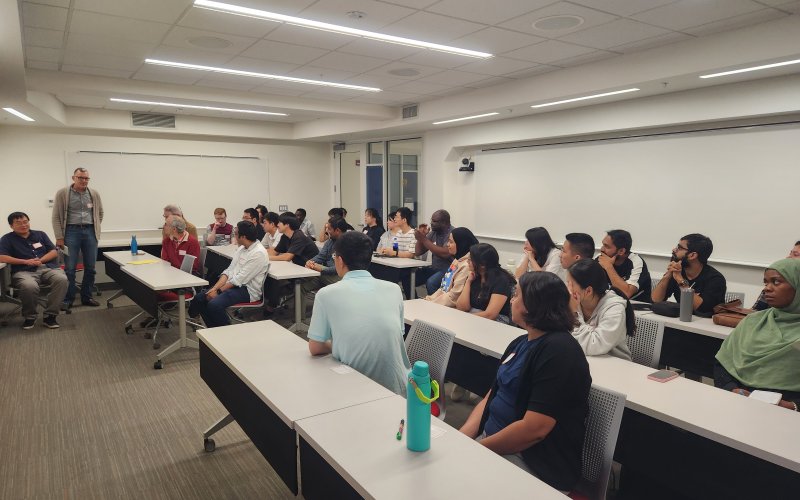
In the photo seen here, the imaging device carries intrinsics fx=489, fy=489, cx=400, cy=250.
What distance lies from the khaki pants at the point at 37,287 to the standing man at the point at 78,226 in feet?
1.95

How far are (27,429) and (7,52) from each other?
268 cm

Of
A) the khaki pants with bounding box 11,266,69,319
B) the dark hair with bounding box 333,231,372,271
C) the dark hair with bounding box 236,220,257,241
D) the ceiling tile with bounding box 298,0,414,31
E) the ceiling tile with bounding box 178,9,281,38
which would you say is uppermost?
the ceiling tile with bounding box 298,0,414,31

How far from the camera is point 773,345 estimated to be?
7.84 ft

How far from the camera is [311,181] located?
35.0 ft

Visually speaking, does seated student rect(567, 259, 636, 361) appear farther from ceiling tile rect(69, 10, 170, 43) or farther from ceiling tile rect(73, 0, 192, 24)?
ceiling tile rect(69, 10, 170, 43)

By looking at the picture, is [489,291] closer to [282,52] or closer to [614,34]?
[614,34]

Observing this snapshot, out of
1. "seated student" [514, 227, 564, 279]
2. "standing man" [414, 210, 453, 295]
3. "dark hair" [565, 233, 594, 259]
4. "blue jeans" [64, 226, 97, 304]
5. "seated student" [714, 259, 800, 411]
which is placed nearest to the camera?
"seated student" [714, 259, 800, 411]

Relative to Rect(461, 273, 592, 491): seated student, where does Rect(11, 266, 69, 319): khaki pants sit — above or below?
below

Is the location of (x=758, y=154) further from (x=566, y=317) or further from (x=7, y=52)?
(x=7, y=52)

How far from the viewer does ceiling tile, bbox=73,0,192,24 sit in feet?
11.2

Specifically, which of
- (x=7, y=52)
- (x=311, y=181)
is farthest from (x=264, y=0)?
(x=311, y=181)

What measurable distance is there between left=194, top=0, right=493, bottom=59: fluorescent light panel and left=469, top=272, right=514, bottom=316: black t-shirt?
2.22m

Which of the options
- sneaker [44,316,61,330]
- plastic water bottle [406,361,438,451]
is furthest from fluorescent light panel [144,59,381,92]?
plastic water bottle [406,361,438,451]

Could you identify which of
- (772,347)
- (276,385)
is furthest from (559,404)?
(772,347)
